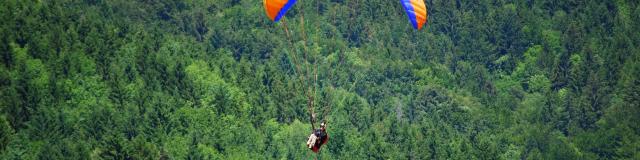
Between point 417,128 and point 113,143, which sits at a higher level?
point 113,143

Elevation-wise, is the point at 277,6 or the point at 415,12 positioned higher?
the point at 277,6

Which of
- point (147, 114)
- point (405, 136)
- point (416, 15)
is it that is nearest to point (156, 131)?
point (147, 114)

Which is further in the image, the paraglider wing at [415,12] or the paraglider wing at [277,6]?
the paraglider wing at [415,12]

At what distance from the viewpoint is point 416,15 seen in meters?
69.1

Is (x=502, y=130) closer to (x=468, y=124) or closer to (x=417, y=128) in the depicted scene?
(x=468, y=124)

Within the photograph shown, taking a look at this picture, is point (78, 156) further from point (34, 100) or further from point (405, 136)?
point (405, 136)

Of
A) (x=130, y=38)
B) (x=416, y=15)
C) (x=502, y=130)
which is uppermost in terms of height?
(x=416, y=15)

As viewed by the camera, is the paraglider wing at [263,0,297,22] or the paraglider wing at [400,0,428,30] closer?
the paraglider wing at [263,0,297,22]

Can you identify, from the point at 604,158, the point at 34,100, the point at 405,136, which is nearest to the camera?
the point at 34,100

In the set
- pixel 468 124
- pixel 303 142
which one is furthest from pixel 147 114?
pixel 468 124

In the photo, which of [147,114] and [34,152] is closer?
[34,152]

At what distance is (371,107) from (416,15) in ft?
380

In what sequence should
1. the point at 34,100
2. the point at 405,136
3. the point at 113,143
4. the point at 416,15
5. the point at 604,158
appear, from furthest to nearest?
1. the point at 604,158
2. the point at 405,136
3. the point at 34,100
4. the point at 113,143
5. the point at 416,15

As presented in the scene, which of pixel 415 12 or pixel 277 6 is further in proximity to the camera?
pixel 415 12
